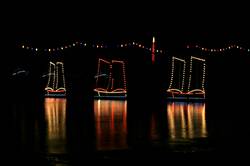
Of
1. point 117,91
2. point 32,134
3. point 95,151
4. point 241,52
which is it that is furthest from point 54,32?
point 95,151

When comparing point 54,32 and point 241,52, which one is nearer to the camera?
point 241,52

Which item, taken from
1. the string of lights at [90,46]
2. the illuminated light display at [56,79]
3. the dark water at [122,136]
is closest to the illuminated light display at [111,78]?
the string of lights at [90,46]

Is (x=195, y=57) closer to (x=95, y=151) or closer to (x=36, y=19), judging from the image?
(x=36, y=19)

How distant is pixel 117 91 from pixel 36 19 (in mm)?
4536

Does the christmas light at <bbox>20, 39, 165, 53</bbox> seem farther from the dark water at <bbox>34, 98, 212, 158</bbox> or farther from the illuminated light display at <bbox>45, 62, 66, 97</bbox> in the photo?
the dark water at <bbox>34, 98, 212, 158</bbox>

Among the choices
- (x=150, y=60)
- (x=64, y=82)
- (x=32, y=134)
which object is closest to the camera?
(x=32, y=134)

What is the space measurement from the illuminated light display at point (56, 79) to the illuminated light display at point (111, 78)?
2114 millimetres

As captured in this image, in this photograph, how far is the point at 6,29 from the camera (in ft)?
76.7

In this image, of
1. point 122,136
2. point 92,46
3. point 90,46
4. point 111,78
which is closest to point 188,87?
point 111,78

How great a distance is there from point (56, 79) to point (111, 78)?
3348 mm

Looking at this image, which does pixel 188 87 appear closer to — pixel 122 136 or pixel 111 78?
pixel 111 78

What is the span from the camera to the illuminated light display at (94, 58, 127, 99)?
81.8ft

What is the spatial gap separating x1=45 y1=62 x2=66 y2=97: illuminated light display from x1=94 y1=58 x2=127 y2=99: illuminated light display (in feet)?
6.93

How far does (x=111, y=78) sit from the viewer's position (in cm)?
2492
